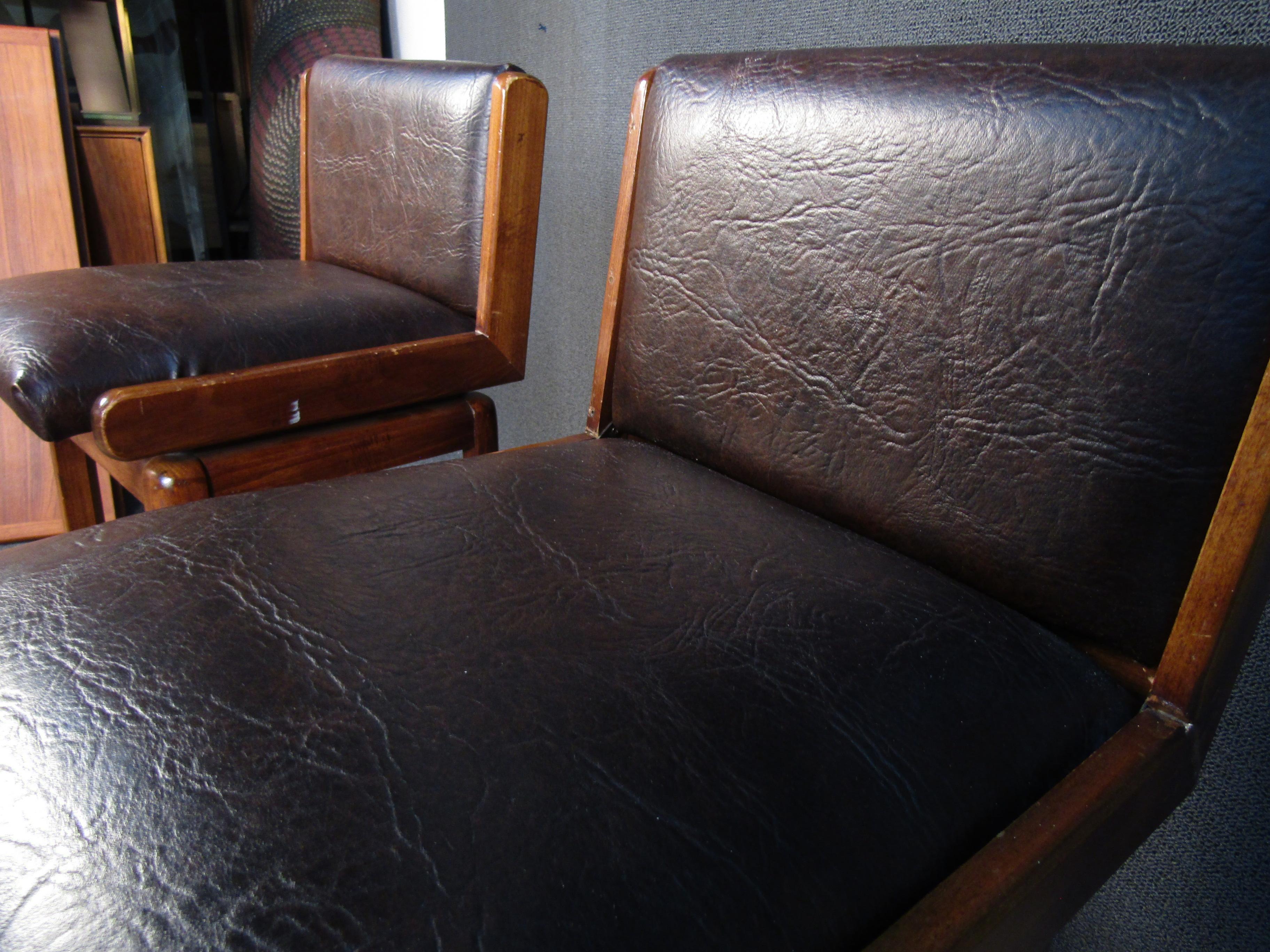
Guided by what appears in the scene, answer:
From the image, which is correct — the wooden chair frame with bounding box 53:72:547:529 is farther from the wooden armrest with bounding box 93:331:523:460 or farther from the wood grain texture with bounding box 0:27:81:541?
the wood grain texture with bounding box 0:27:81:541

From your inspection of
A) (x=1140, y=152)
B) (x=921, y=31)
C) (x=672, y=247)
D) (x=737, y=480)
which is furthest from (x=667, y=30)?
(x=1140, y=152)

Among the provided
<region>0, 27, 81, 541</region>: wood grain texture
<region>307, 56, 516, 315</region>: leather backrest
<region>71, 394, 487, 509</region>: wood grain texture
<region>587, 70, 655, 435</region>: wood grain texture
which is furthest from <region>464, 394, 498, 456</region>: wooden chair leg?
<region>0, 27, 81, 541</region>: wood grain texture

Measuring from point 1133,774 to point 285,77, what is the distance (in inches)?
94.8

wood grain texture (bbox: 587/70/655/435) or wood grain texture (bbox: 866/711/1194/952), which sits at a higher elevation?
wood grain texture (bbox: 587/70/655/435)

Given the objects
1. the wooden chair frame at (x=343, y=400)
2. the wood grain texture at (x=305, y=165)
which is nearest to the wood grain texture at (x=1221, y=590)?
the wooden chair frame at (x=343, y=400)

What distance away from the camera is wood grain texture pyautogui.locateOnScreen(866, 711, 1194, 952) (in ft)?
1.38

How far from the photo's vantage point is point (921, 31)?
854mm

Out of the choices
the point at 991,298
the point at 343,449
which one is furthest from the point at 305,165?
the point at 991,298

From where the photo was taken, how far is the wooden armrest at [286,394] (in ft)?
2.82

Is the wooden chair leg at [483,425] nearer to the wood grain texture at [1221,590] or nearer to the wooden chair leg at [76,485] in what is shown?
the wooden chair leg at [76,485]

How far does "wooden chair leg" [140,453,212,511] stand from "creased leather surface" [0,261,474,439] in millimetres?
79

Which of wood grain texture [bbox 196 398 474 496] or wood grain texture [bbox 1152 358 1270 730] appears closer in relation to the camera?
wood grain texture [bbox 1152 358 1270 730]

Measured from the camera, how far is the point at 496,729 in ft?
1.45

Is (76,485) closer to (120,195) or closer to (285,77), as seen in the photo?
(120,195)
